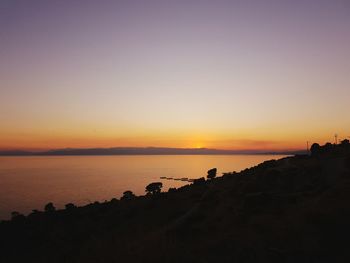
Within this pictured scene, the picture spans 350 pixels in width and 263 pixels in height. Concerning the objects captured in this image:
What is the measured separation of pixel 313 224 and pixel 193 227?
7.60 meters

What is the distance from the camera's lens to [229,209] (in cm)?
2327

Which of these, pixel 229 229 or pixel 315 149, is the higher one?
pixel 315 149

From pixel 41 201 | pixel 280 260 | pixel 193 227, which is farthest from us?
pixel 41 201

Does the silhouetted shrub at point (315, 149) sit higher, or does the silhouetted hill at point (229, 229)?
the silhouetted shrub at point (315, 149)

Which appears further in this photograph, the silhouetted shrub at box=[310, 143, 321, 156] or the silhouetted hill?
the silhouetted shrub at box=[310, 143, 321, 156]

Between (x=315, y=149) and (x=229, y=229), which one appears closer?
(x=229, y=229)

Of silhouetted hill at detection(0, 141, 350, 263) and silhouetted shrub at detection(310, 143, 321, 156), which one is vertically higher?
silhouetted shrub at detection(310, 143, 321, 156)

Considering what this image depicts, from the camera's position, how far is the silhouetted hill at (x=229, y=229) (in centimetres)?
1265

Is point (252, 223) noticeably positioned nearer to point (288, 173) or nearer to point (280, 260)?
point (280, 260)

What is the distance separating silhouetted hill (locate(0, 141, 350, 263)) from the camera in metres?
12.6

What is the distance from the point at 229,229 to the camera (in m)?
17.6

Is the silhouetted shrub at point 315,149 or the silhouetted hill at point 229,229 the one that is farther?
the silhouetted shrub at point 315,149

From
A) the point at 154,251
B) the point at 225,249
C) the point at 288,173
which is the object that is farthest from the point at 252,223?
the point at 288,173

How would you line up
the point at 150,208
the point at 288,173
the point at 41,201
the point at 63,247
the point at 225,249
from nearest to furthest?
the point at 225,249, the point at 63,247, the point at 288,173, the point at 150,208, the point at 41,201
